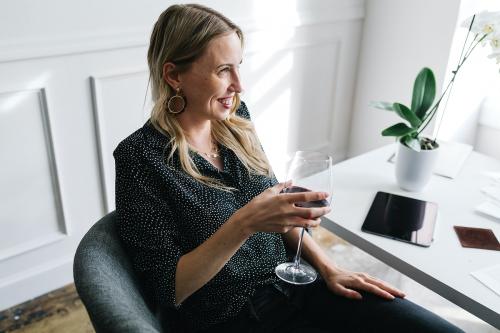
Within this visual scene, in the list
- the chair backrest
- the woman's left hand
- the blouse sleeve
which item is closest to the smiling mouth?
the blouse sleeve

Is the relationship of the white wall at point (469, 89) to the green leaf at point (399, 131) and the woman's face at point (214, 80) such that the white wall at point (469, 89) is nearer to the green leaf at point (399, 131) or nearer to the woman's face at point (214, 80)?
the green leaf at point (399, 131)

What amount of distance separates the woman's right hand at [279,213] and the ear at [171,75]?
0.39 m

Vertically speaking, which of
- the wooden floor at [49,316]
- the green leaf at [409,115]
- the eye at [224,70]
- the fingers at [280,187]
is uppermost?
the eye at [224,70]

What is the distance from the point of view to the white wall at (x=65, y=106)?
155 centimetres

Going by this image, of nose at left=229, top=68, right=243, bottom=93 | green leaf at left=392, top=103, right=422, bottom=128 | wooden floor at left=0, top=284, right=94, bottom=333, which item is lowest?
wooden floor at left=0, top=284, right=94, bottom=333

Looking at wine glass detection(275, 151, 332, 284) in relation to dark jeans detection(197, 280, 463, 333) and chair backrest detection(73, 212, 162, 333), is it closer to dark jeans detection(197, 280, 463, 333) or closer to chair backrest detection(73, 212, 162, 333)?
dark jeans detection(197, 280, 463, 333)

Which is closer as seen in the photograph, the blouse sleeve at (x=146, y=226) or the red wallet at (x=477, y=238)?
the blouse sleeve at (x=146, y=226)

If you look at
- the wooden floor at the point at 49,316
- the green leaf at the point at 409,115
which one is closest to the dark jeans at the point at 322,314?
the green leaf at the point at 409,115

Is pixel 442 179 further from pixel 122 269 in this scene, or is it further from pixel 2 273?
pixel 2 273

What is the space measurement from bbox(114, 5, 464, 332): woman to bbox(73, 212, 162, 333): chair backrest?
4 centimetres

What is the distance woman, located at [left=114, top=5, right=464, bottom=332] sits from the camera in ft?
2.97

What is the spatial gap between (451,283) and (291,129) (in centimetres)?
166

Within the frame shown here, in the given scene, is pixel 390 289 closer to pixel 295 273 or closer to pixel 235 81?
pixel 295 273

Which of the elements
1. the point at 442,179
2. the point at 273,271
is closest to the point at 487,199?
the point at 442,179
